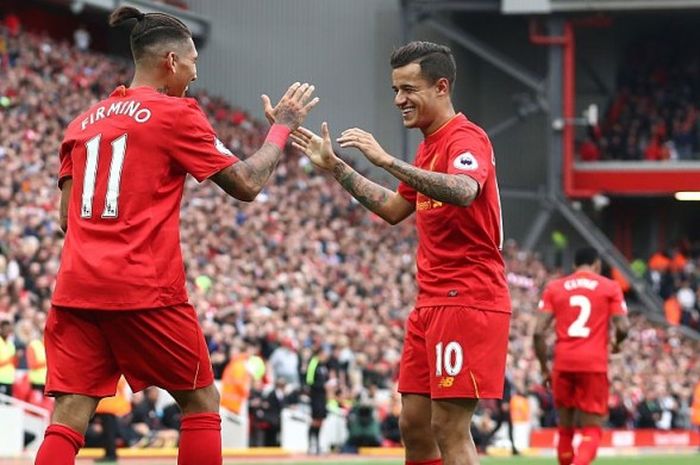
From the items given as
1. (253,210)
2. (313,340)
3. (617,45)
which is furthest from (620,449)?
(617,45)

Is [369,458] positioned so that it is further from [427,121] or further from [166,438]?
[427,121]

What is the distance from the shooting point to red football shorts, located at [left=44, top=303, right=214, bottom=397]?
730cm

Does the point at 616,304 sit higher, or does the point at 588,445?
the point at 616,304

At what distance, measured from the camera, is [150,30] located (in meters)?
7.55

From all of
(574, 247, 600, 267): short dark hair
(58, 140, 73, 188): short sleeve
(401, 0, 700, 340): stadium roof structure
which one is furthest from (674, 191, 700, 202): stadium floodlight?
(58, 140, 73, 188): short sleeve

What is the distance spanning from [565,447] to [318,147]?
646cm

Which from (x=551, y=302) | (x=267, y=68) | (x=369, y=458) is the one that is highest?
(x=267, y=68)

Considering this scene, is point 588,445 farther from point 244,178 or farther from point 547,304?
point 244,178

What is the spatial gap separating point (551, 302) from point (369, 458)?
223 inches

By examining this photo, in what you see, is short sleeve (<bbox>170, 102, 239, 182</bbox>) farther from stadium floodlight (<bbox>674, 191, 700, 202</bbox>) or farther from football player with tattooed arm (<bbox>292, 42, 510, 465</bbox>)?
stadium floodlight (<bbox>674, 191, 700, 202</bbox>)

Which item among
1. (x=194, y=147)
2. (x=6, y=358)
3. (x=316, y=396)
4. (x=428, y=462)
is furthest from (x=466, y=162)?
(x=316, y=396)

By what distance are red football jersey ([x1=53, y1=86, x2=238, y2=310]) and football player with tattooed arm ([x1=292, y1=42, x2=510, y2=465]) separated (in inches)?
37.9

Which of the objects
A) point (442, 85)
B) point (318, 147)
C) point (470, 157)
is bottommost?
point (470, 157)

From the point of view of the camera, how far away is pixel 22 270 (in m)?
20.5
